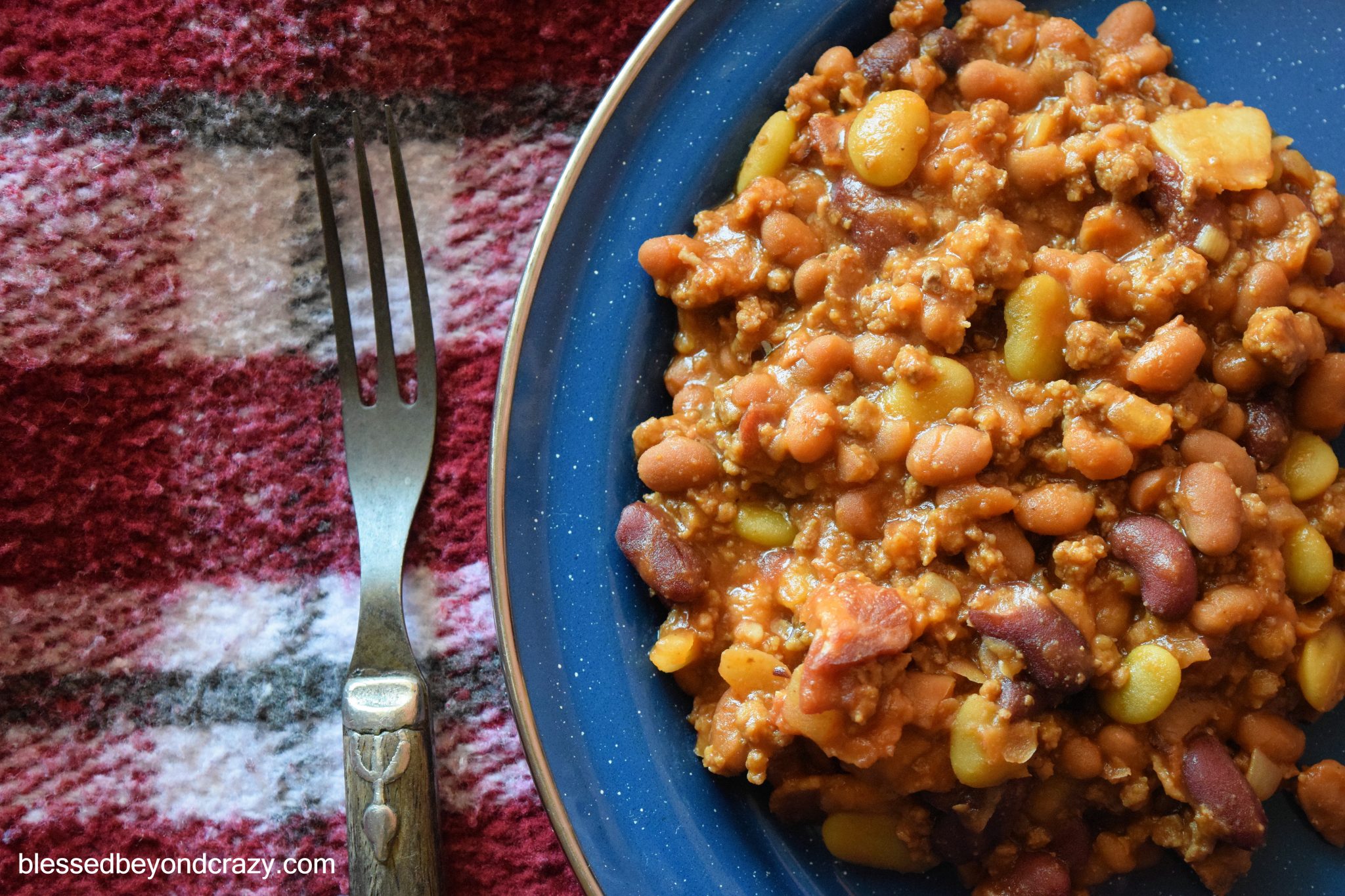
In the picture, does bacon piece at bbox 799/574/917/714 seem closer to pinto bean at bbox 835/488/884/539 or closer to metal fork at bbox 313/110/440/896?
pinto bean at bbox 835/488/884/539

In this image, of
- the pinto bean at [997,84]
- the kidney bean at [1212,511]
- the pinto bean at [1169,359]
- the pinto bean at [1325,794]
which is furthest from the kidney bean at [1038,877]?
the pinto bean at [997,84]

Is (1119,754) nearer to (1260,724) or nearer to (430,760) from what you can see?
(1260,724)

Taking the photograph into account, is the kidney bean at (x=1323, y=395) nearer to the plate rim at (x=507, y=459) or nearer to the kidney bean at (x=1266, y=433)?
the kidney bean at (x=1266, y=433)

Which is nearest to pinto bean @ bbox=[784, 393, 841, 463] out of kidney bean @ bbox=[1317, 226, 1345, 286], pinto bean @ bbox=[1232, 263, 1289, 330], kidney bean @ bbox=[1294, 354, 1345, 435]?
pinto bean @ bbox=[1232, 263, 1289, 330]

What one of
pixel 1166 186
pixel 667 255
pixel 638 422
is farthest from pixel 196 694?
pixel 1166 186

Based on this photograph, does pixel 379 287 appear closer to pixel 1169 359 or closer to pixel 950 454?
pixel 950 454

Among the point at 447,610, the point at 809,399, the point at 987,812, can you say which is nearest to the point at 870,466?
the point at 809,399
